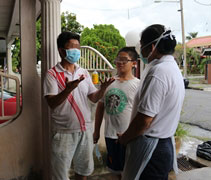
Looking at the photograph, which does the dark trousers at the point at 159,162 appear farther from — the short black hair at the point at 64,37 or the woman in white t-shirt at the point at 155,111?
the short black hair at the point at 64,37

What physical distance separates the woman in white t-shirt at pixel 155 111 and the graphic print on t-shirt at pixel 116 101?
0.67 metres

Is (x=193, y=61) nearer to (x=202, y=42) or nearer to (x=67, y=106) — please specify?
(x=202, y=42)

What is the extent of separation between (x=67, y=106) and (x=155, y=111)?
89cm

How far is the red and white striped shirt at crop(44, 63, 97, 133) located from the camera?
202 cm

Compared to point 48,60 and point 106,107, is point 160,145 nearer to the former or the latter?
point 106,107

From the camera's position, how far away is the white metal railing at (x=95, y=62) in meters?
4.63

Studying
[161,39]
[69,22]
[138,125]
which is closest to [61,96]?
[138,125]

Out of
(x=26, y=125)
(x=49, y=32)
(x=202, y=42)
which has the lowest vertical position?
(x=26, y=125)

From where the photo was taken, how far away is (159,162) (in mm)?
1512

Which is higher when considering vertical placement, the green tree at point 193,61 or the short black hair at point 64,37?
the green tree at point 193,61

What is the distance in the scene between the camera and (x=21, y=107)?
285cm

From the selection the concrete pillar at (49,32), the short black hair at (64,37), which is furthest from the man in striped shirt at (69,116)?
the concrete pillar at (49,32)

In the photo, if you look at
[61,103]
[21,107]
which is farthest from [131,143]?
[21,107]

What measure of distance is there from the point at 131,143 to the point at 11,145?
68.8 inches
